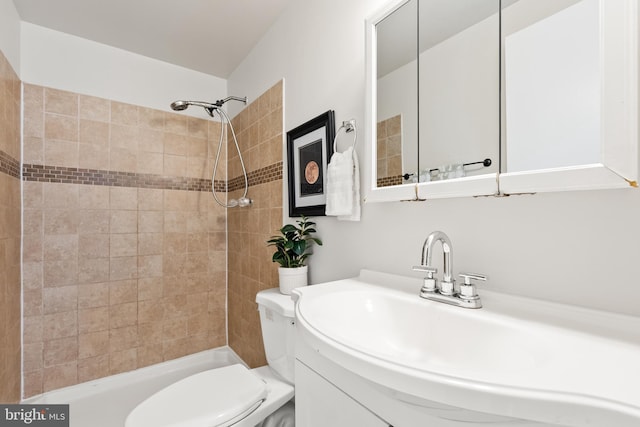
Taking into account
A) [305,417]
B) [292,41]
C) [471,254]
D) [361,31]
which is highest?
[292,41]

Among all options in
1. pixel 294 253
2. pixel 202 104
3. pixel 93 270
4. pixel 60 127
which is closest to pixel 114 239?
pixel 93 270

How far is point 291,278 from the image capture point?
139 centimetres

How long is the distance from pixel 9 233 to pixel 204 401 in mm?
1383

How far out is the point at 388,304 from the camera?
2.86 feet

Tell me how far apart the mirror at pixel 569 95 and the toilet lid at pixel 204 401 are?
1148mm

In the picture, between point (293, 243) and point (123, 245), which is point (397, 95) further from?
point (123, 245)

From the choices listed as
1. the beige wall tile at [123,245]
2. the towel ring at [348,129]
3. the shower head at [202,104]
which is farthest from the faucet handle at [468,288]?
the beige wall tile at [123,245]

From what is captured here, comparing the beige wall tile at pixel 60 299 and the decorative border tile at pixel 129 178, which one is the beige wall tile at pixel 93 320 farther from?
the decorative border tile at pixel 129 178

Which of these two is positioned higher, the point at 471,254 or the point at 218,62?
the point at 218,62

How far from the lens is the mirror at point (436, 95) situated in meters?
0.78

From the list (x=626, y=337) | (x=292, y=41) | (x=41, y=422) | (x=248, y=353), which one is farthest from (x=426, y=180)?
(x=41, y=422)

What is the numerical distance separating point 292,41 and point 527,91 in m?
1.30

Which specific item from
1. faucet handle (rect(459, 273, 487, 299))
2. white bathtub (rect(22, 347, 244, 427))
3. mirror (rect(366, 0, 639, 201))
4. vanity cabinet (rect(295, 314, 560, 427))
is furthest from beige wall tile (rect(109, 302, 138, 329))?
faucet handle (rect(459, 273, 487, 299))

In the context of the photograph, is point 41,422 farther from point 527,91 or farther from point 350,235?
point 527,91
